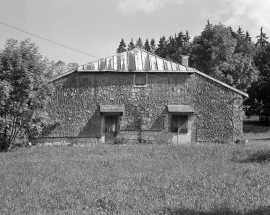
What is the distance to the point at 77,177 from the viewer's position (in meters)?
9.90

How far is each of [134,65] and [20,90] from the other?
742cm

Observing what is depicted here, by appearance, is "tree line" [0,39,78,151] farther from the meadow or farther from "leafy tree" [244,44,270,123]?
"leafy tree" [244,44,270,123]

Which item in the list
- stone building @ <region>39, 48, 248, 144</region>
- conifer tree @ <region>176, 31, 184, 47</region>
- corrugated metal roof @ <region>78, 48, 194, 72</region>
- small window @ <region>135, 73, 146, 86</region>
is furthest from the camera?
conifer tree @ <region>176, 31, 184, 47</region>

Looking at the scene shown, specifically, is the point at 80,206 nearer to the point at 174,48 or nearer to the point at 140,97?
the point at 140,97

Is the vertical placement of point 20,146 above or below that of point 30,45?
below

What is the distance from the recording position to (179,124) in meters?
21.6

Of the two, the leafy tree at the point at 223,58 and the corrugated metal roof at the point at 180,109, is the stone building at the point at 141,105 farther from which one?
the leafy tree at the point at 223,58

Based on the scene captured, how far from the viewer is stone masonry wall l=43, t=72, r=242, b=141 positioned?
841 inches

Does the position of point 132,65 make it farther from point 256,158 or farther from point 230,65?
point 230,65

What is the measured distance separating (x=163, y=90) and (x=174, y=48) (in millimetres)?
37184

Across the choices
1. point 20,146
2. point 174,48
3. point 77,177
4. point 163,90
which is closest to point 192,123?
point 163,90

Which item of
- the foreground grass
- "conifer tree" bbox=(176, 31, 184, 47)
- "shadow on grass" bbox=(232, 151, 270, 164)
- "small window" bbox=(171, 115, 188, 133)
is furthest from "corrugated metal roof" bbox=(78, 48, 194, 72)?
"conifer tree" bbox=(176, 31, 184, 47)

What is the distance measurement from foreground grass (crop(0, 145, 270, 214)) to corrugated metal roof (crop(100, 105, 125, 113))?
6668 mm

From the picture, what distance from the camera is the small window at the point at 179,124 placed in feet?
70.8
